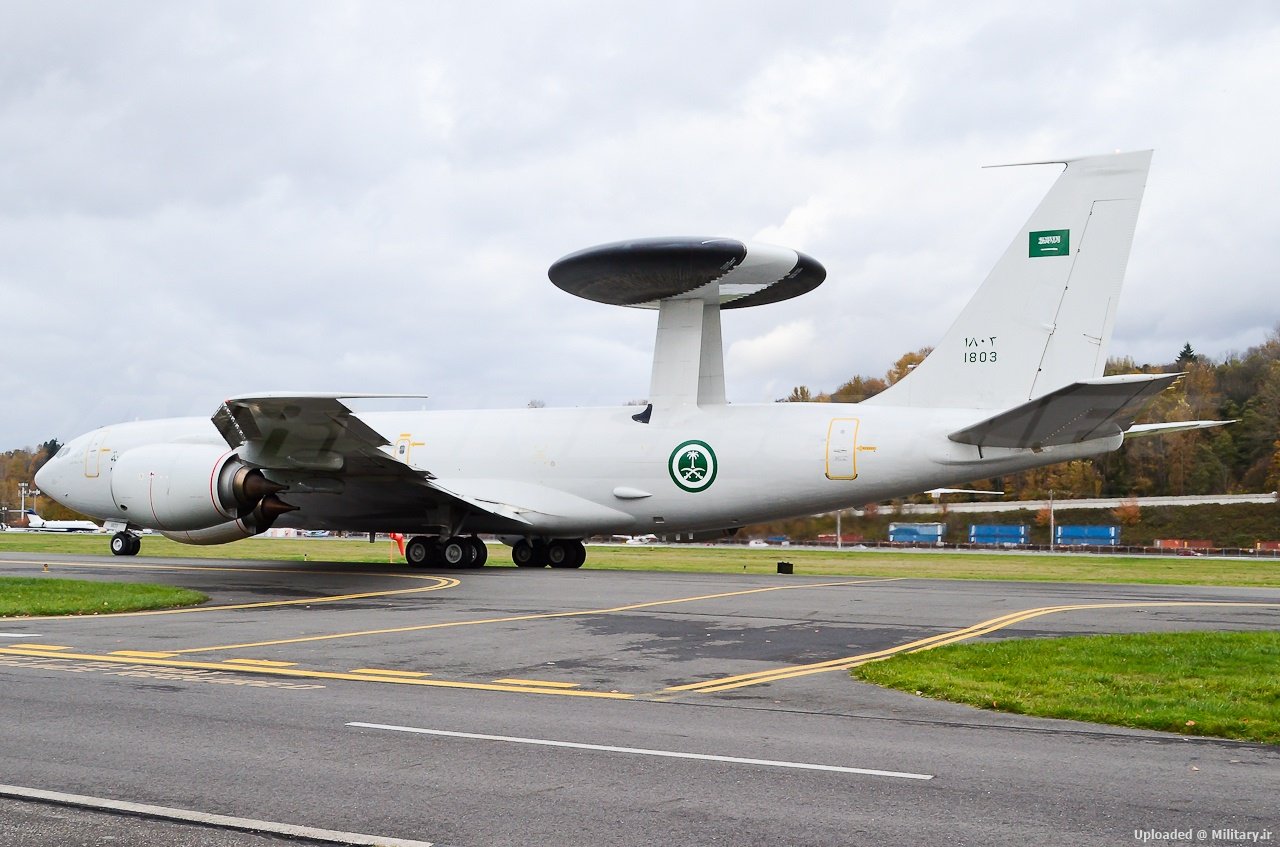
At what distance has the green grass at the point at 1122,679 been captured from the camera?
834 cm

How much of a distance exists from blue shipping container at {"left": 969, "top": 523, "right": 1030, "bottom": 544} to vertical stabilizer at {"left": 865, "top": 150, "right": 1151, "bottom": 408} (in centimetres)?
5269

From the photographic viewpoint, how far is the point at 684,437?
25.6m

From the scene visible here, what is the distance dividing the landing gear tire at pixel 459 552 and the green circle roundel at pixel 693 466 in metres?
5.58

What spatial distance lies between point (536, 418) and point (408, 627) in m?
14.1

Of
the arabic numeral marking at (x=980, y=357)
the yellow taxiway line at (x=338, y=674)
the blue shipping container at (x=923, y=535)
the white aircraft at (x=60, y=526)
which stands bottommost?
the yellow taxiway line at (x=338, y=674)

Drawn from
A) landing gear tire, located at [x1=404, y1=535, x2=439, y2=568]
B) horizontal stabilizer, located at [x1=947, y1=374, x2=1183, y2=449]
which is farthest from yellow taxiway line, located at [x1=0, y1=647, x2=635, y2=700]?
landing gear tire, located at [x1=404, y1=535, x2=439, y2=568]

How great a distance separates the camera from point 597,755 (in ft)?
23.0

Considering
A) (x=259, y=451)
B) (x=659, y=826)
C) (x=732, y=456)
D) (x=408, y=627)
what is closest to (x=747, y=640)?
(x=408, y=627)

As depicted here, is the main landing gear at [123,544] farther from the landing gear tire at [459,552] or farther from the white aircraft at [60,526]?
the white aircraft at [60,526]

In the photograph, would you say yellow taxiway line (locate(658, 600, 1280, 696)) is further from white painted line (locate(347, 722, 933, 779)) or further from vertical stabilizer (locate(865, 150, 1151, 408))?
vertical stabilizer (locate(865, 150, 1151, 408))

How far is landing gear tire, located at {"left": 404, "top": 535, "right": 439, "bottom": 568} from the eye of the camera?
90.6 feet

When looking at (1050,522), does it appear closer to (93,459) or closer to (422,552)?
(422,552)

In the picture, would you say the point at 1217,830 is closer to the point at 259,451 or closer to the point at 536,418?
the point at 259,451

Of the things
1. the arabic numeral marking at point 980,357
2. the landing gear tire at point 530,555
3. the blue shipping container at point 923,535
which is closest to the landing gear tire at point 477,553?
the landing gear tire at point 530,555
